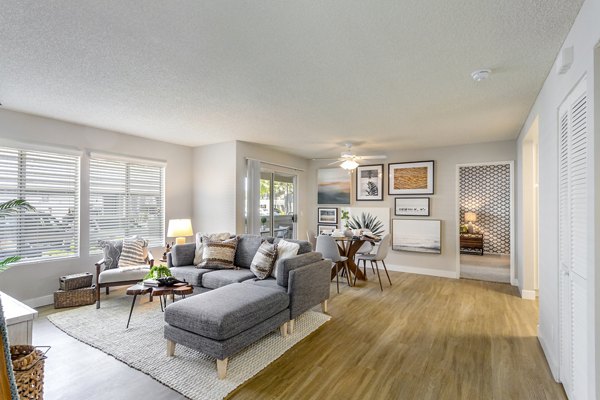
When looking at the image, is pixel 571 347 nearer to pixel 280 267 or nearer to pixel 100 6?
pixel 280 267

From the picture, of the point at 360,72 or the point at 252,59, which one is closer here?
the point at 252,59

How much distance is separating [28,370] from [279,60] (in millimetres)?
2666

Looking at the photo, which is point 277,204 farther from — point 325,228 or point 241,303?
point 241,303

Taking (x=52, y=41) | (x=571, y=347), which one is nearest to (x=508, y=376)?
(x=571, y=347)

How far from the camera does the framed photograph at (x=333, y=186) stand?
699 centimetres

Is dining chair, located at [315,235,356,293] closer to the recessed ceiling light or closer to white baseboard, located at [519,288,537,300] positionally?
white baseboard, located at [519,288,537,300]

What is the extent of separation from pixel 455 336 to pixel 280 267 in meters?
2.01

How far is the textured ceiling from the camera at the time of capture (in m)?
1.80

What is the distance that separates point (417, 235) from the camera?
599 centimetres

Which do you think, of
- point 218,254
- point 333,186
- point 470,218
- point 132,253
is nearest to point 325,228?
point 333,186

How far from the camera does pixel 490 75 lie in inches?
105

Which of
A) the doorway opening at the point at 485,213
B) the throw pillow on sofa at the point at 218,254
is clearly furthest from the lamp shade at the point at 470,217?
the throw pillow on sofa at the point at 218,254

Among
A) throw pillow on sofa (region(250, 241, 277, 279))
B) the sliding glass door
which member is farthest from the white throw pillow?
the sliding glass door

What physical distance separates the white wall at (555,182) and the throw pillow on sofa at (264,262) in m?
2.77
